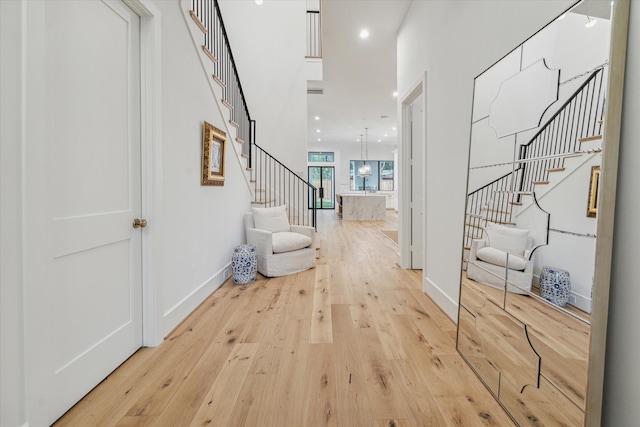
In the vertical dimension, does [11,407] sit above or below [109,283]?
below

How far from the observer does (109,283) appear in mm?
1629

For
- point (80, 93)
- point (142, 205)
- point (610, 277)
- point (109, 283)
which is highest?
point (80, 93)

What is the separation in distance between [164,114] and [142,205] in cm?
68

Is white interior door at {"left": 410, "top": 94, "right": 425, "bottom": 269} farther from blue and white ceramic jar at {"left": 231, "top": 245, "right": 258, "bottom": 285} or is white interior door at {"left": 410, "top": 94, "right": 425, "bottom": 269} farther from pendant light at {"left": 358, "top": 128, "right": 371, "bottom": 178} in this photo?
pendant light at {"left": 358, "top": 128, "right": 371, "bottom": 178}

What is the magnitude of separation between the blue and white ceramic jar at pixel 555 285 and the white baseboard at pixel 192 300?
2.29 m

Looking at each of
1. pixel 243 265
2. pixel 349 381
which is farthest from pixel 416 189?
pixel 349 381

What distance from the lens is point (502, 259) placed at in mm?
1538

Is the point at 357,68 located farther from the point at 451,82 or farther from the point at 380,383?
the point at 380,383

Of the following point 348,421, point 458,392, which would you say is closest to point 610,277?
point 458,392

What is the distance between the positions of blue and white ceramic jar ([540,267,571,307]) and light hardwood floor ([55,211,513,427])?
0.61m

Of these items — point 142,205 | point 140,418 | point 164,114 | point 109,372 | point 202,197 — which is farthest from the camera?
point 202,197

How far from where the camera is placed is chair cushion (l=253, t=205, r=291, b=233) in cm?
378

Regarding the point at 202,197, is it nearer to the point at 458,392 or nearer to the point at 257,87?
the point at 458,392

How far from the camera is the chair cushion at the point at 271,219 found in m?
3.78
